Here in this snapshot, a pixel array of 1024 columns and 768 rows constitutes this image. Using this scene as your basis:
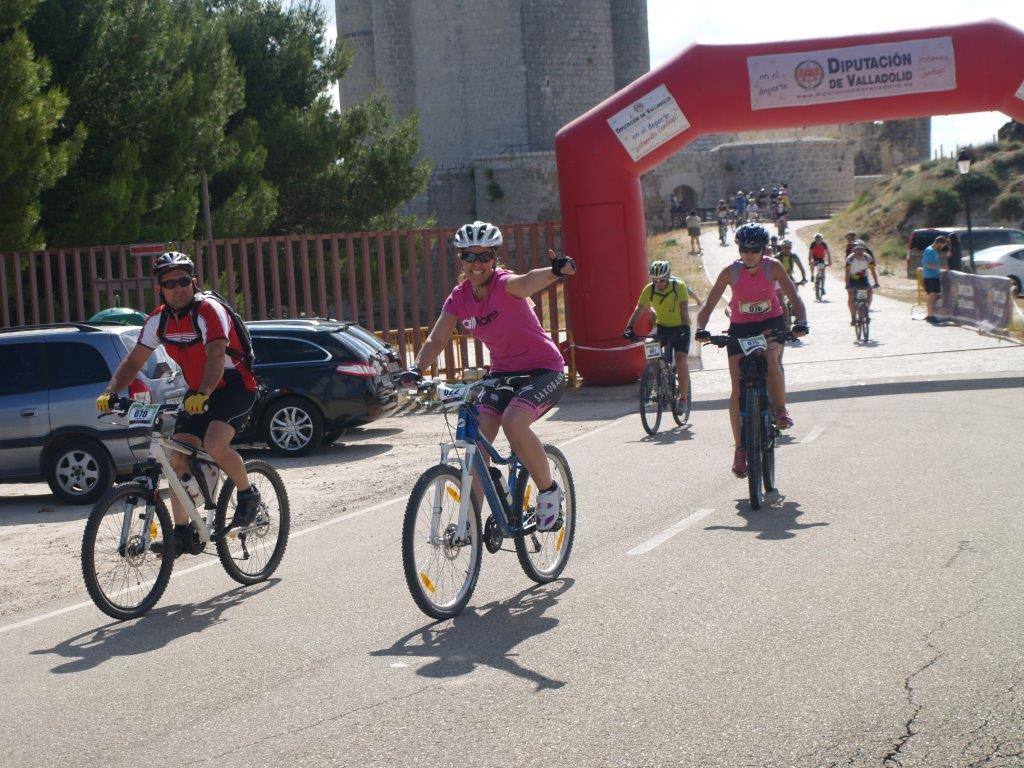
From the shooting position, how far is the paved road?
15.7 feet

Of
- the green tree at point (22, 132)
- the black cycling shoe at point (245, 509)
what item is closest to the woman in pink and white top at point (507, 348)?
the black cycling shoe at point (245, 509)

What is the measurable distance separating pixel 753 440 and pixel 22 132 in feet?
56.6

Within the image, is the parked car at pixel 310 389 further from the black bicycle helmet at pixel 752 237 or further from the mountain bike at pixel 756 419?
the mountain bike at pixel 756 419

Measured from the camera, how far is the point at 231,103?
33062 mm

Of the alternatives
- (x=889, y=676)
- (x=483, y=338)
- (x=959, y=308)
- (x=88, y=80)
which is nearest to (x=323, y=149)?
(x=88, y=80)

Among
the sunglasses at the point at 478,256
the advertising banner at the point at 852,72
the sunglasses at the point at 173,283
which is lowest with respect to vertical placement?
the sunglasses at the point at 173,283

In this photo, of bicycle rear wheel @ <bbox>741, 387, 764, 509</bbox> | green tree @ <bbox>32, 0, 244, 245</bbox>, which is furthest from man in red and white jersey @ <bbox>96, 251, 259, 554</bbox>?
A: green tree @ <bbox>32, 0, 244, 245</bbox>

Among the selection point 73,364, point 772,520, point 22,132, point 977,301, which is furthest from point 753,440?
point 977,301

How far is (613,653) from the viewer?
586 cm

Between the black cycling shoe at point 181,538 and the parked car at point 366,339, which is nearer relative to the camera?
the black cycling shoe at point 181,538

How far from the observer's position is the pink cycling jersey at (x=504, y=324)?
280 inches

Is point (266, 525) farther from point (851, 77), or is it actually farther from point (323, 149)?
point (323, 149)

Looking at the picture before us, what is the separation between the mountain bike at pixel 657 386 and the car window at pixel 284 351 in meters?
3.79

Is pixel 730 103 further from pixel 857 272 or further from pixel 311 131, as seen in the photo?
pixel 311 131
